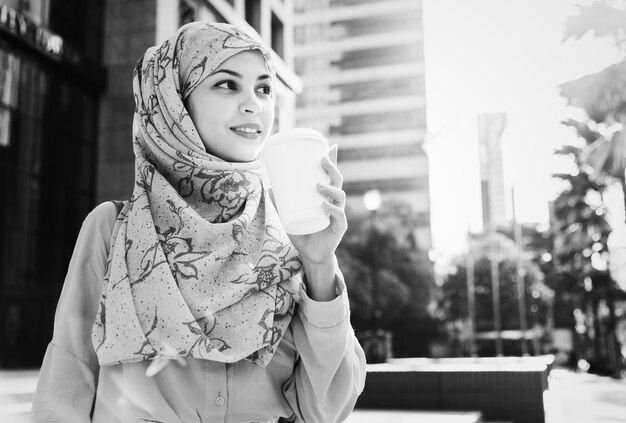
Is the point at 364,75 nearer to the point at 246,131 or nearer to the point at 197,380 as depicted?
the point at 246,131

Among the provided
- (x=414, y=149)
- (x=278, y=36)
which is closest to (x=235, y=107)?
(x=278, y=36)

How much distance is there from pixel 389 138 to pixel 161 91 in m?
41.4

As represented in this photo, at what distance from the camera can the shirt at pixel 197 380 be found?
0.89m

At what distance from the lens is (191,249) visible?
94cm

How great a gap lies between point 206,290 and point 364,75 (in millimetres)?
42796

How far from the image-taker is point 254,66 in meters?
1.00

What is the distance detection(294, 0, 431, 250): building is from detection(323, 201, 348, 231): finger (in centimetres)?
4106

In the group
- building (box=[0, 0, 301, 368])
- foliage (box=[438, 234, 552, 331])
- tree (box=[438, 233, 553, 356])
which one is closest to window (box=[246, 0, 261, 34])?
building (box=[0, 0, 301, 368])

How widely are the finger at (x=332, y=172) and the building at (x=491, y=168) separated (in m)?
27.4

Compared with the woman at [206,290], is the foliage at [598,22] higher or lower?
higher

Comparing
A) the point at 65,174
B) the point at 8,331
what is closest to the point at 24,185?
the point at 65,174

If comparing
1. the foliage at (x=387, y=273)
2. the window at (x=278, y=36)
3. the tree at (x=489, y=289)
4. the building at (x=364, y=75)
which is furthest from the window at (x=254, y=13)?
the building at (x=364, y=75)

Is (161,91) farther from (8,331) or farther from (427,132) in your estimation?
(427,132)

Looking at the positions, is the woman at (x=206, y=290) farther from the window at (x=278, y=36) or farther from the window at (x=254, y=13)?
the window at (x=278, y=36)
